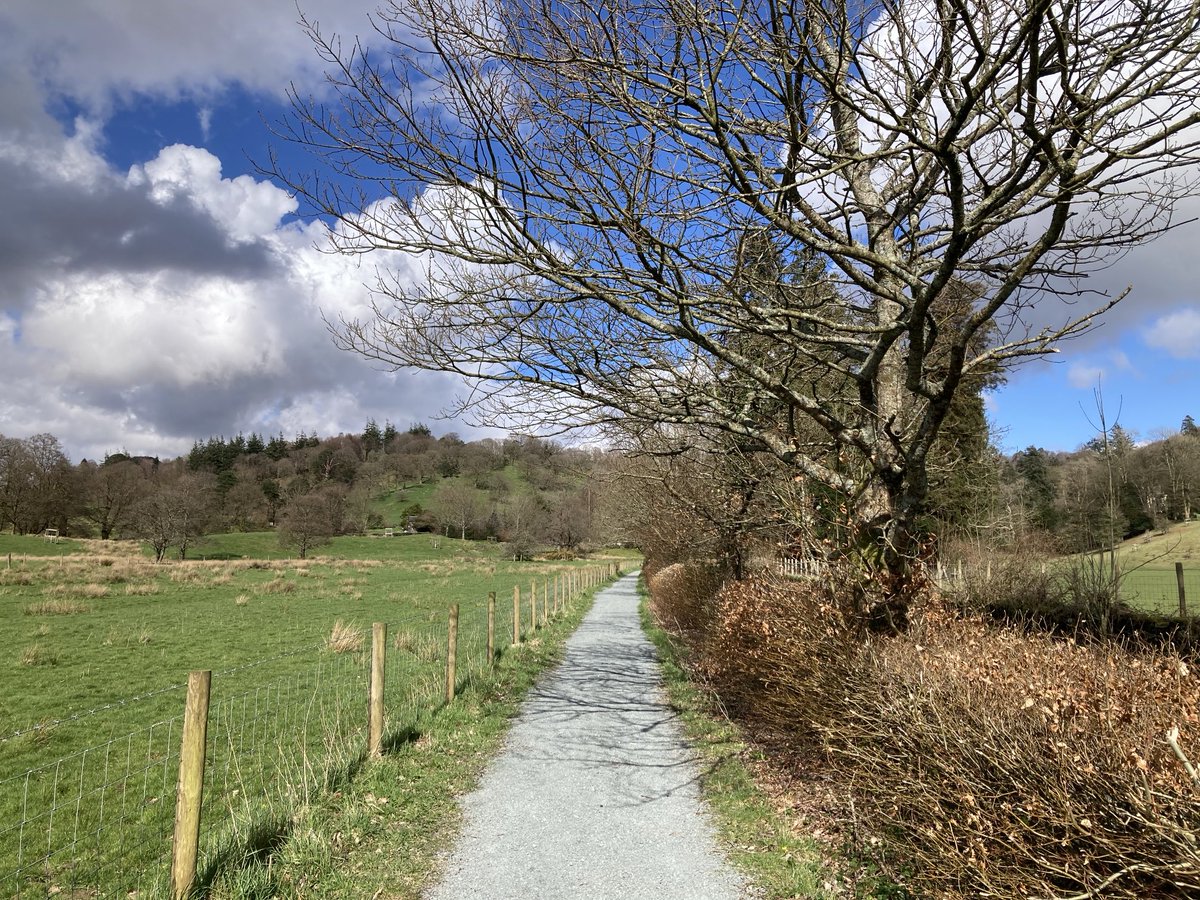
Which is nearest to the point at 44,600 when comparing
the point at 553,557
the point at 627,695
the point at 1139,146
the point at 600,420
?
the point at 627,695

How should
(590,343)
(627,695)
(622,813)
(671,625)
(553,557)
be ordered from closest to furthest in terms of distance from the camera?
(622,813) < (590,343) < (627,695) < (671,625) < (553,557)

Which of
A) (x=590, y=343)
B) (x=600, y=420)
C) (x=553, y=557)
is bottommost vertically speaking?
(x=553, y=557)

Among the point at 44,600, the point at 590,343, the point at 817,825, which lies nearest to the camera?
the point at 817,825

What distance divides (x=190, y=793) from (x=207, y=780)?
4058 mm

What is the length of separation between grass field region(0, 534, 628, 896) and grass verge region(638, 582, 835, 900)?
320 cm

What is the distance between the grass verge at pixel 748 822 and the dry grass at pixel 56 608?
69.4 ft

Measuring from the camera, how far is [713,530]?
11555 mm

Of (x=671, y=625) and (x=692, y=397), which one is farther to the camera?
(x=671, y=625)

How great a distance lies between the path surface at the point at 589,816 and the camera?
13.4ft

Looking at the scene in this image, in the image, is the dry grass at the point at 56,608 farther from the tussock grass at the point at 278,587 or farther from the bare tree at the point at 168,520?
the bare tree at the point at 168,520

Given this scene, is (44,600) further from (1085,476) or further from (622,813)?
(1085,476)

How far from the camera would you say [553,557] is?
2724 inches

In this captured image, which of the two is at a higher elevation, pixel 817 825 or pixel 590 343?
pixel 590 343

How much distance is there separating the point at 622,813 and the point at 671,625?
12.3 meters
